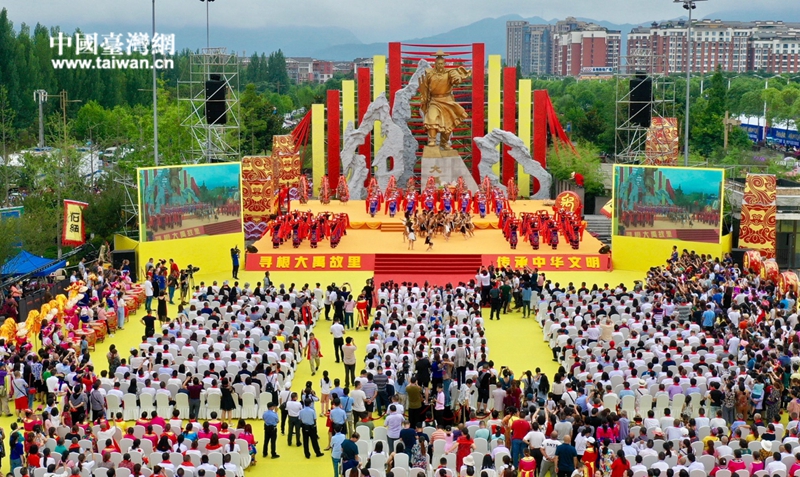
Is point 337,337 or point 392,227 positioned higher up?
point 392,227

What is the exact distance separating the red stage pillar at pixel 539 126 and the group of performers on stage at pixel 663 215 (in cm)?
1424

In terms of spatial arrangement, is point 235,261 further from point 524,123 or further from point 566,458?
point 524,123

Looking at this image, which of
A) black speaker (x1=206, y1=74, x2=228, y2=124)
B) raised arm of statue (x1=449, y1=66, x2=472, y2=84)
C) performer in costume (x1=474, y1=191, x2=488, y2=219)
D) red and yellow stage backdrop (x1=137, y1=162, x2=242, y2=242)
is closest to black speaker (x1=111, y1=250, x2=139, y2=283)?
red and yellow stage backdrop (x1=137, y1=162, x2=242, y2=242)

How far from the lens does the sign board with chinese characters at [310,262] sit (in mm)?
32250

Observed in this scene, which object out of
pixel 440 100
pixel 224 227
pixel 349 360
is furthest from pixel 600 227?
pixel 349 360

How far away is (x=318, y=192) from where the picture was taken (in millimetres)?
46406

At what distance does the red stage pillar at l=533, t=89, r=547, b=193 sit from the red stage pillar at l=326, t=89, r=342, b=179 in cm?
847

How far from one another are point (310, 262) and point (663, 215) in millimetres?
10370

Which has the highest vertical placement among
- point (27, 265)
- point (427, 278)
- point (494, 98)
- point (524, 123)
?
point (494, 98)

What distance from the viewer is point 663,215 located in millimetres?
31688

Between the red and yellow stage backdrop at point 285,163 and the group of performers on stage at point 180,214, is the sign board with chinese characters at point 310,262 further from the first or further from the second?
the red and yellow stage backdrop at point 285,163

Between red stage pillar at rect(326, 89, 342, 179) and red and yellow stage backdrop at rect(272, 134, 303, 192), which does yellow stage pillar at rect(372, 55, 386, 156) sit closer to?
red stage pillar at rect(326, 89, 342, 179)

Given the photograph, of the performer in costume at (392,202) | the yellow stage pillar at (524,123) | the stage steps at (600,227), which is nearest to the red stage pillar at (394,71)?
the yellow stage pillar at (524,123)

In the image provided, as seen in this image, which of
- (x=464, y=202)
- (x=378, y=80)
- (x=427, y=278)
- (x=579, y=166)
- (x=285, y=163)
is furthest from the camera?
(x=579, y=166)
